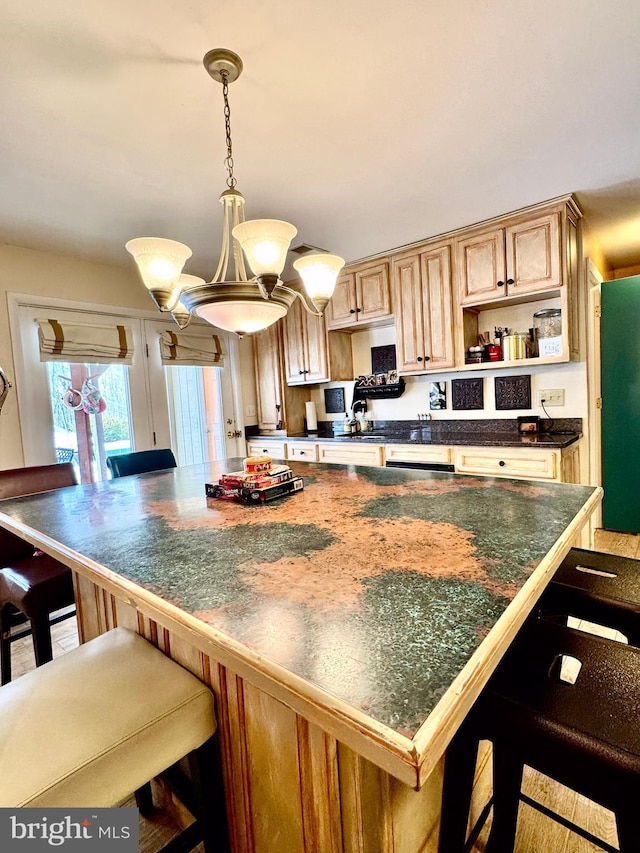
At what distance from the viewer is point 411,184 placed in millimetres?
2373

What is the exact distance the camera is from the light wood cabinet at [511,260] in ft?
8.87

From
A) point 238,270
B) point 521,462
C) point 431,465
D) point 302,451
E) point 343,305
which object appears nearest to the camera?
point 238,270

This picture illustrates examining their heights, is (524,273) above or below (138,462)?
above

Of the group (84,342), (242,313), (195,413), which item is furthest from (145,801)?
(195,413)

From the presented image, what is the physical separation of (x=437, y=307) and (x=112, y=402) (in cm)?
268

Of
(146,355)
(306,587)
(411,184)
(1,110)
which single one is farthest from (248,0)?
(146,355)

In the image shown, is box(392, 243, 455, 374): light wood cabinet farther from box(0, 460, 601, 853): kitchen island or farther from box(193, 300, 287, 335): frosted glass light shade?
box(0, 460, 601, 853): kitchen island

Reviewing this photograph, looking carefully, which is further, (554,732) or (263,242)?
A: (263,242)

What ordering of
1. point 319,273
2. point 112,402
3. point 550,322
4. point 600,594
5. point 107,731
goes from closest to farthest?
point 107,731 < point 600,594 < point 319,273 < point 550,322 < point 112,402

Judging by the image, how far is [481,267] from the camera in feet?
9.87

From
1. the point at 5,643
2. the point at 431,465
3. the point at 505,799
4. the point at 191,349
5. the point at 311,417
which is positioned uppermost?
the point at 191,349

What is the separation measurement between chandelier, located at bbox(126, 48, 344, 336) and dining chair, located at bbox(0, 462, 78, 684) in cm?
119

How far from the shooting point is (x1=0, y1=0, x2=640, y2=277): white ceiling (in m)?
1.34

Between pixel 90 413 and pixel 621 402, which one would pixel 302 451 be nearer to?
pixel 90 413
